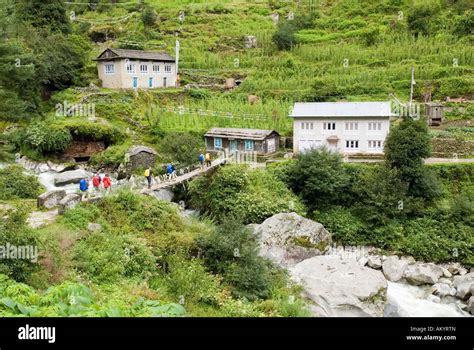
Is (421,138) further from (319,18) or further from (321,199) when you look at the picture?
(319,18)

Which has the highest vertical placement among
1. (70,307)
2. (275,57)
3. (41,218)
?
(275,57)

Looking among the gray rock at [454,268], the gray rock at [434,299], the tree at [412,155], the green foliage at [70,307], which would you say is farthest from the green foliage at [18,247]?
the tree at [412,155]

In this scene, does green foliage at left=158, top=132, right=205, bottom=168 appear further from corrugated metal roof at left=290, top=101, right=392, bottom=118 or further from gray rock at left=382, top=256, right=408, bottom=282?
gray rock at left=382, top=256, right=408, bottom=282

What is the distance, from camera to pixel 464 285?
21.6m

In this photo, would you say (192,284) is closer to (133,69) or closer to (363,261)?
(363,261)

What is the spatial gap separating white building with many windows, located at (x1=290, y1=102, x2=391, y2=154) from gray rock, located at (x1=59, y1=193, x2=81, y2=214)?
55.0 ft

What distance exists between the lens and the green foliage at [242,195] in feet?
84.9

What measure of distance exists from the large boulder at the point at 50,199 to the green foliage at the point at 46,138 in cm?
1330

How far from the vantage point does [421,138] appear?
85.9 ft

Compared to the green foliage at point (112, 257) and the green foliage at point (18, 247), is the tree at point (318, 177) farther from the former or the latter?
the green foliage at point (18, 247)

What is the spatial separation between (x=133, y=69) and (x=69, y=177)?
608 inches

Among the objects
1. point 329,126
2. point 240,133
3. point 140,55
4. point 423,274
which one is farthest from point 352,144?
point 140,55

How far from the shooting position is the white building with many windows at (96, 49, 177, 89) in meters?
40.9
